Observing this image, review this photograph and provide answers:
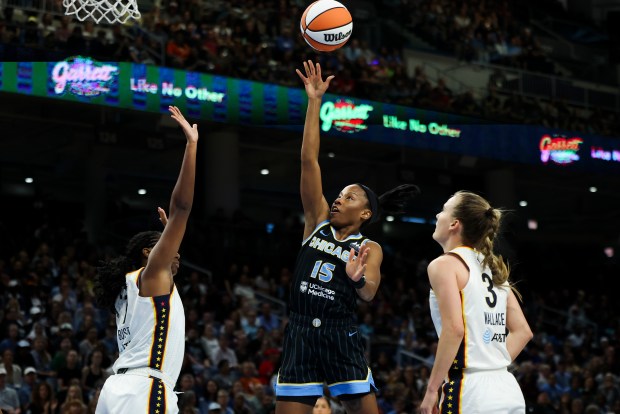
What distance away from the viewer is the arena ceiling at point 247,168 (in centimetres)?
2355

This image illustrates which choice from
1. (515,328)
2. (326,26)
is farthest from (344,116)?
(515,328)

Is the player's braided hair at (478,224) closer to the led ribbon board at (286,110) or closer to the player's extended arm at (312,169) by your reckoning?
the player's extended arm at (312,169)

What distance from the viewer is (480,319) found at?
5418 mm

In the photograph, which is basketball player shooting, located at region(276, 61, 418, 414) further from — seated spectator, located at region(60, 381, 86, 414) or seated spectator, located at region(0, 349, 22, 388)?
seated spectator, located at region(0, 349, 22, 388)

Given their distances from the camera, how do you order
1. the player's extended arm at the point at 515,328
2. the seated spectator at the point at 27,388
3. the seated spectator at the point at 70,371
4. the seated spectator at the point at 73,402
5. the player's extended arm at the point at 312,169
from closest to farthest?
the player's extended arm at the point at 515,328
the player's extended arm at the point at 312,169
the seated spectator at the point at 73,402
the seated spectator at the point at 27,388
the seated spectator at the point at 70,371

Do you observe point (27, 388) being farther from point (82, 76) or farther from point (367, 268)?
point (367, 268)

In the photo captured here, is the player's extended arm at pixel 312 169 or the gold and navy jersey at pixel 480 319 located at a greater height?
the player's extended arm at pixel 312 169

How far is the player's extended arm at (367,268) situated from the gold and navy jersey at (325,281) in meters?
0.11

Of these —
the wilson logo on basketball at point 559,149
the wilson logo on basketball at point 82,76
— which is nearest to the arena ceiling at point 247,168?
the wilson logo on basketball at point 82,76

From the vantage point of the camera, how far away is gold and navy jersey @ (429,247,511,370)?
5398 millimetres

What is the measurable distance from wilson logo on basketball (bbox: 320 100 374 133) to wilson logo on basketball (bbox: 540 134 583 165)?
535 cm

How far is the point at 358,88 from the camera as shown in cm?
2297

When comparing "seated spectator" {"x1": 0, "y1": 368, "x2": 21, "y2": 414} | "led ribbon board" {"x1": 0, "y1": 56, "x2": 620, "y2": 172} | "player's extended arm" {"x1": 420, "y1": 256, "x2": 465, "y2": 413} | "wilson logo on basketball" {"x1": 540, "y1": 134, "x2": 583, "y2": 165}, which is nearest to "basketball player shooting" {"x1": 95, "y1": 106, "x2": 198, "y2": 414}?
"player's extended arm" {"x1": 420, "y1": 256, "x2": 465, "y2": 413}

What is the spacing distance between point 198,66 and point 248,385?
8.17 meters
